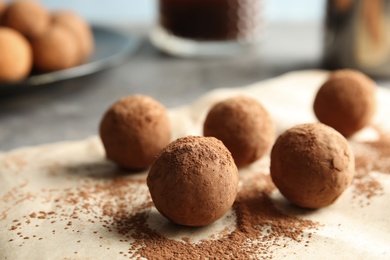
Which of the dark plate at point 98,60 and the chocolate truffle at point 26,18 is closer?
the dark plate at point 98,60

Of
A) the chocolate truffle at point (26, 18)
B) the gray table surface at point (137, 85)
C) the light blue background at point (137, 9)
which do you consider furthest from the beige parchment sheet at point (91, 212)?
the light blue background at point (137, 9)

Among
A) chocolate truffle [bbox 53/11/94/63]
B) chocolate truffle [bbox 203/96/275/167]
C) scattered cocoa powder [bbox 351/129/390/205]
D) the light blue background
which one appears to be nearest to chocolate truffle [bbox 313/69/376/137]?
scattered cocoa powder [bbox 351/129/390/205]

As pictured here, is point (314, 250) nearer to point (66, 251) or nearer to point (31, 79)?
point (66, 251)

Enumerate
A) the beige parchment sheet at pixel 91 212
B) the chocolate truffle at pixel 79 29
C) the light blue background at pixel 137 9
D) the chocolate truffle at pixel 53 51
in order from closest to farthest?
the beige parchment sheet at pixel 91 212 < the chocolate truffle at pixel 53 51 < the chocolate truffle at pixel 79 29 < the light blue background at pixel 137 9

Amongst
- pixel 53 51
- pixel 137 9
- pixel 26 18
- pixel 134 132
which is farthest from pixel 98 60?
pixel 137 9

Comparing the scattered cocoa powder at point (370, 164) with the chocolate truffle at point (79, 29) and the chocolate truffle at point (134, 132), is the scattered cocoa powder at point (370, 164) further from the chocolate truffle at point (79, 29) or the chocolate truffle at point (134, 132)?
the chocolate truffle at point (79, 29)
